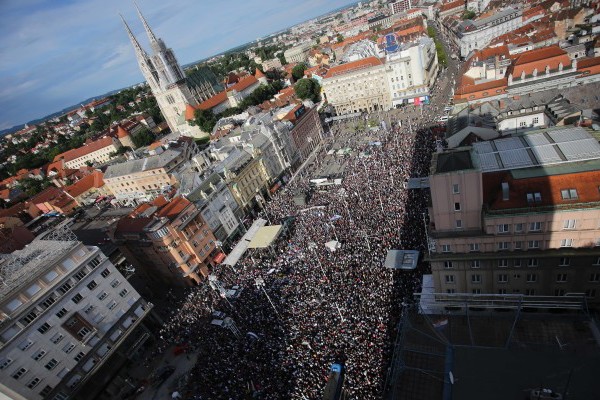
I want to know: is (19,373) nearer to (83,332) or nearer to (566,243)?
(83,332)

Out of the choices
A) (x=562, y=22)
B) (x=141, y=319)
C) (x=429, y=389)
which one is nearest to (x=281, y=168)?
(x=141, y=319)

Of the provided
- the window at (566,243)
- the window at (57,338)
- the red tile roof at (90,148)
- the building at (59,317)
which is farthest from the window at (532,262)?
the red tile roof at (90,148)

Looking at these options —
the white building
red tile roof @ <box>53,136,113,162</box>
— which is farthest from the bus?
red tile roof @ <box>53,136,113,162</box>

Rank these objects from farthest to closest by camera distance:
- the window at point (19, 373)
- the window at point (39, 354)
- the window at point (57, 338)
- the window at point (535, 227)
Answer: the window at point (57, 338), the window at point (39, 354), the window at point (19, 373), the window at point (535, 227)

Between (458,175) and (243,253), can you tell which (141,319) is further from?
(458,175)

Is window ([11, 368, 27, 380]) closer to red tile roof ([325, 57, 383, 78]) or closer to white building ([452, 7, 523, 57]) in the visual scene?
red tile roof ([325, 57, 383, 78])

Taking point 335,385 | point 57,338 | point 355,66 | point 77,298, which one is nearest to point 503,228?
point 335,385

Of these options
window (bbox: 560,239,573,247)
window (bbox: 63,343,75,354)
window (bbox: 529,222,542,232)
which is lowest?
window (bbox: 560,239,573,247)

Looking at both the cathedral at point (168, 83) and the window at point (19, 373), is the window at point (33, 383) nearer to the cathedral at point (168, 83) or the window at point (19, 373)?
the window at point (19, 373)
